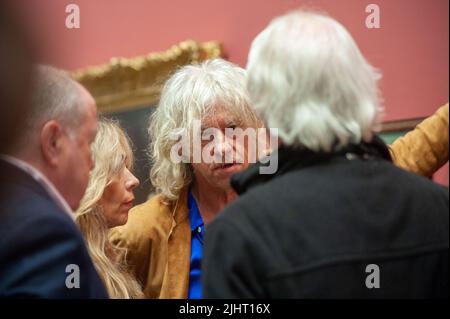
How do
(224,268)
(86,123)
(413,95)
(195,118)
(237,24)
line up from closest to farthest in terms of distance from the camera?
1. (224,268)
2. (86,123)
3. (195,118)
4. (413,95)
5. (237,24)

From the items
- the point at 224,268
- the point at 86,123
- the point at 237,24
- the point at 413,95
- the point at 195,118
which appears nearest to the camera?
the point at 224,268

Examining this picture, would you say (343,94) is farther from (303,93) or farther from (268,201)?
(268,201)

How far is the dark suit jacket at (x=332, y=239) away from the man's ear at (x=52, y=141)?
0.44 metres

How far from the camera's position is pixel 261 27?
10.6 ft

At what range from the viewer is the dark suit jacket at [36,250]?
124 cm

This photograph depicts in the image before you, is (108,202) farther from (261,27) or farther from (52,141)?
(261,27)

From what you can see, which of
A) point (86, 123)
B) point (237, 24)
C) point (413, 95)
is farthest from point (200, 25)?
point (86, 123)

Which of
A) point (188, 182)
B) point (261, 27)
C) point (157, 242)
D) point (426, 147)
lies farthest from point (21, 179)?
point (261, 27)

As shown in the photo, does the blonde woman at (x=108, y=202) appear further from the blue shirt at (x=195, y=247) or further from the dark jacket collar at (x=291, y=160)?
the dark jacket collar at (x=291, y=160)

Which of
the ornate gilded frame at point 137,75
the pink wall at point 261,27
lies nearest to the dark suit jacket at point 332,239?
the pink wall at point 261,27

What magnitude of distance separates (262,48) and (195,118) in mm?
881

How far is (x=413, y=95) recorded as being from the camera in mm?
2656

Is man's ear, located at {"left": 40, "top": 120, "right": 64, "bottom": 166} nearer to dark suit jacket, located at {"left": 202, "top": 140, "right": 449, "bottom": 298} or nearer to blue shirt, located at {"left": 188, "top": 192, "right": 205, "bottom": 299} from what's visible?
dark suit jacket, located at {"left": 202, "top": 140, "right": 449, "bottom": 298}

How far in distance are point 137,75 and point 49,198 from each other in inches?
96.2
